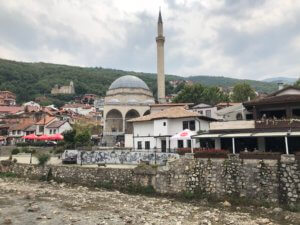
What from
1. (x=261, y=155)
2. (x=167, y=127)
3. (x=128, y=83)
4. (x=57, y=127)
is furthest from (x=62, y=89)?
(x=261, y=155)

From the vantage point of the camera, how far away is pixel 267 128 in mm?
22891

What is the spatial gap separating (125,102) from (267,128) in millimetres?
38284

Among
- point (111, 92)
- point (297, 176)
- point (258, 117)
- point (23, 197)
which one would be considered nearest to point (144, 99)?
point (111, 92)

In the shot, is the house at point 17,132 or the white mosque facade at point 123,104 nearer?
the white mosque facade at point 123,104

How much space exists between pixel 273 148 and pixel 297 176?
6623 mm

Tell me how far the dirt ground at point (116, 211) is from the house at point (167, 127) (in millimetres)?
11665

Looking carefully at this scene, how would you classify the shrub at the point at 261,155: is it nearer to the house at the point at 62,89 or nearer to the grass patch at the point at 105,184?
the grass patch at the point at 105,184

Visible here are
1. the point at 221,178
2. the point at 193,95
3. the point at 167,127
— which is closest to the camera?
the point at 221,178

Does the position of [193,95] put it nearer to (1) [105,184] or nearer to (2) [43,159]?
(2) [43,159]

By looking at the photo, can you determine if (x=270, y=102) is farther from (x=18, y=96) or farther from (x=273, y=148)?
(x=18, y=96)

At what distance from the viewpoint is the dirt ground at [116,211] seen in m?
16.0

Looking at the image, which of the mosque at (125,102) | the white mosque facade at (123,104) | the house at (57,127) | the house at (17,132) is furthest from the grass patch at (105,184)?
the house at (17,132)

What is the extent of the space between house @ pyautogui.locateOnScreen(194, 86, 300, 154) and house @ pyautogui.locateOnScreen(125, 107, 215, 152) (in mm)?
5945

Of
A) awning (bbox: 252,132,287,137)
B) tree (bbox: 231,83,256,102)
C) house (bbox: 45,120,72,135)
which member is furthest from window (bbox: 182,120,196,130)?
house (bbox: 45,120,72,135)
